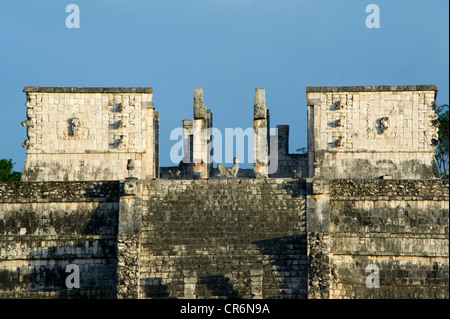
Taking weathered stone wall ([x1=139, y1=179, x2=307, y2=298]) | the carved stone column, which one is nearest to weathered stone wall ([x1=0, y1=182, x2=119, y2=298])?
weathered stone wall ([x1=139, y1=179, x2=307, y2=298])

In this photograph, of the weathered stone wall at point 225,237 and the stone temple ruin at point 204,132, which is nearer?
the weathered stone wall at point 225,237

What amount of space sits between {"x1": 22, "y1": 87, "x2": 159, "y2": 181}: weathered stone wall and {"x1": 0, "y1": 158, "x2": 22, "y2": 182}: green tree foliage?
37.8 feet

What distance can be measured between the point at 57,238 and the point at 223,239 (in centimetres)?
645

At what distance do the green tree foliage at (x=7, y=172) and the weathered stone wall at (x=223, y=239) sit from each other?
1797 centimetres

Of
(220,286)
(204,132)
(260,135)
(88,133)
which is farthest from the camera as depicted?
(88,133)

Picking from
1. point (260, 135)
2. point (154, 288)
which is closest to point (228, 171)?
point (260, 135)

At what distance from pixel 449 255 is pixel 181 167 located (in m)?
14.5

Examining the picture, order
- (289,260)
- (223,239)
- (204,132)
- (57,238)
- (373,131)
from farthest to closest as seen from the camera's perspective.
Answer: (204,132) < (373,131) < (57,238) < (223,239) < (289,260)

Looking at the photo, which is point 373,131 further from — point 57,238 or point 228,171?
point 57,238

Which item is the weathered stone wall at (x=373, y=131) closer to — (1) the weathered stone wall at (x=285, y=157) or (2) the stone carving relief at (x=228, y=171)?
(1) the weathered stone wall at (x=285, y=157)

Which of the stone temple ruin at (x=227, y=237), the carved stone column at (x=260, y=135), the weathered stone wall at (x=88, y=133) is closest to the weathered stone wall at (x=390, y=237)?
the stone temple ruin at (x=227, y=237)

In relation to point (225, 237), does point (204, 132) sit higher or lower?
higher

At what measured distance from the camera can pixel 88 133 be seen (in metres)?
40.5

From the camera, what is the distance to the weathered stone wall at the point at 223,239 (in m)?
32.9
